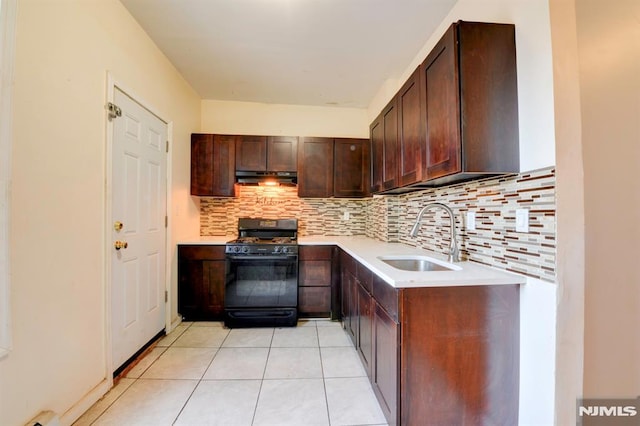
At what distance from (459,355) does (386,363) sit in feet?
1.16

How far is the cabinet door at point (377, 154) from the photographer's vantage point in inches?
93.0

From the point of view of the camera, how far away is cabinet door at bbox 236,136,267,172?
301cm

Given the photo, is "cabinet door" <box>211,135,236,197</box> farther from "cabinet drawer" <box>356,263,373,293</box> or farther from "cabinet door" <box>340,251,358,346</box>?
"cabinet drawer" <box>356,263,373,293</box>

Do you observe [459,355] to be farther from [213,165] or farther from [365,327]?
[213,165]

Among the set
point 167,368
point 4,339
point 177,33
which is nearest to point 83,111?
point 177,33

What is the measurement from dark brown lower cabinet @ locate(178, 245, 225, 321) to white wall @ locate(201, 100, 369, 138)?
1.55 meters

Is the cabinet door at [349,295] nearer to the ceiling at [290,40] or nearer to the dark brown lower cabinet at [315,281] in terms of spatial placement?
the dark brown lower cabinet at [315,281]

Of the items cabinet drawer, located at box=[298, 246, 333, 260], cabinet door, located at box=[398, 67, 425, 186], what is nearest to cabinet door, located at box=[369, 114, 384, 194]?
cabinet door, located at box=[398, 67, 425, 186]

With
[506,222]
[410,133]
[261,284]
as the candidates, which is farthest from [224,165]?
[506,222]

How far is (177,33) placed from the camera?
2020mm

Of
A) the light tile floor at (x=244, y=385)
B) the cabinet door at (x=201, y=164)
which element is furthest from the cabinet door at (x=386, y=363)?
the cabinet door at (x=201, y=164)

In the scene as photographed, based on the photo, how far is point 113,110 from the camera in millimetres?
1693

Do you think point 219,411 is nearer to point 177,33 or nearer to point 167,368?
point 167,368

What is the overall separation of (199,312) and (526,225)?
289 cm
